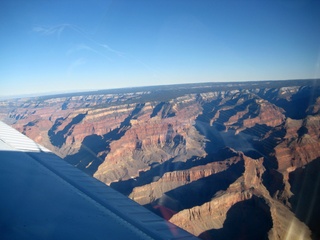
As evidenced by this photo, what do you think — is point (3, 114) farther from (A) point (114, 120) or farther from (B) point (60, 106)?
(A) point (114, 120)

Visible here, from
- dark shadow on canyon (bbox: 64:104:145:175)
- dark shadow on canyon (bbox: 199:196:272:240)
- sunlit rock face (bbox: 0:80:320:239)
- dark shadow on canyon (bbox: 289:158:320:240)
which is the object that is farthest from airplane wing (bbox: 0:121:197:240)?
dark shadow on canyon (bbox: 64:104:145:175)

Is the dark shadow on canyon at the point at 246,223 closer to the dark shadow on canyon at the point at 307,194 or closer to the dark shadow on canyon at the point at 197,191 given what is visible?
the dark shadow on canyon at the point at 197,191

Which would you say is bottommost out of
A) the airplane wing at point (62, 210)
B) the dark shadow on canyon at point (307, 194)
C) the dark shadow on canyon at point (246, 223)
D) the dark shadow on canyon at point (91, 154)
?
the dark shadow on canyon at point (91, 154)

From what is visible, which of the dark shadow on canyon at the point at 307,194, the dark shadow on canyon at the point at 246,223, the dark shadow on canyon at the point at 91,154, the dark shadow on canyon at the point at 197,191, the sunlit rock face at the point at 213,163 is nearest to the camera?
the dark shadow on canyon at the point at 246,223

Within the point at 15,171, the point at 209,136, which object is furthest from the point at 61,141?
the point at 15,171

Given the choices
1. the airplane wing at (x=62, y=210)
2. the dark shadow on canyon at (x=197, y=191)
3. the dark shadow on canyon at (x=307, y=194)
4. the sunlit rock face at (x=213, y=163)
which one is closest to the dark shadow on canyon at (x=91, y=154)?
the sunlit rock face at (x=213, y=163)

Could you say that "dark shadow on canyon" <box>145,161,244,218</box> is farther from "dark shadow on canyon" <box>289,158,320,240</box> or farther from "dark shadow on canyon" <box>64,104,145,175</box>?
"dark shadow on canyon" <box>64,104,145,175</box>

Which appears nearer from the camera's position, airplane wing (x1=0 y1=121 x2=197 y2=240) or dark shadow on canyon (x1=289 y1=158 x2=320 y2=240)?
airplane wing (x1=0 y1=121 x2=197 y2=240)
